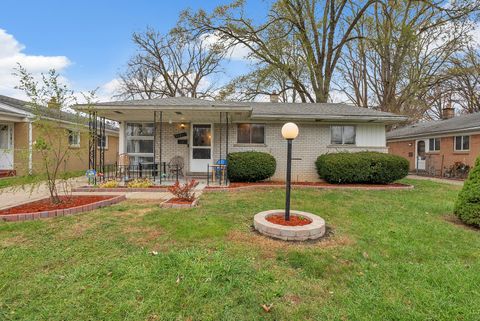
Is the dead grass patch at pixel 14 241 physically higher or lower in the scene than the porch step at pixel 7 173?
lower

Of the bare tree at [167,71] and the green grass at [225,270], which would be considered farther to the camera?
the bare tree at [167,71]

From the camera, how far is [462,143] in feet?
46.9

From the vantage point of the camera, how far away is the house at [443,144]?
13.5 meters

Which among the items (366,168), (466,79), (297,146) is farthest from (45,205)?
(466,79)

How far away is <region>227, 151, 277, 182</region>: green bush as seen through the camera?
31.1ft

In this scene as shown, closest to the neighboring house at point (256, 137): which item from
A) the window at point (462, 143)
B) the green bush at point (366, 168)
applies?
the green bush at point (366, 168)

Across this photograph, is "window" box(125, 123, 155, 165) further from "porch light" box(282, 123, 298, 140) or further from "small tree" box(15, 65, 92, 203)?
"porch light" box(282, 123, 298, 140)

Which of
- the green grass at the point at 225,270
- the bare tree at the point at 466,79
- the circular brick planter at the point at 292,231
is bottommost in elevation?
the green grass at the point at 225,270

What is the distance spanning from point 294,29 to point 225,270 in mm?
18620

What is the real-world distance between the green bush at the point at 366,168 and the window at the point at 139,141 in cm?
794

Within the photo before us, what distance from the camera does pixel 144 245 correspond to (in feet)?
12.1

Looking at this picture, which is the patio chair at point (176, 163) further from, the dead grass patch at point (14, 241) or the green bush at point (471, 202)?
the green bush at point (471, 202)

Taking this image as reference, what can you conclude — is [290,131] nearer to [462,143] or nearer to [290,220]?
[290,220]

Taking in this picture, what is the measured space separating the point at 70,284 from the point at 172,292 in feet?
3.77
